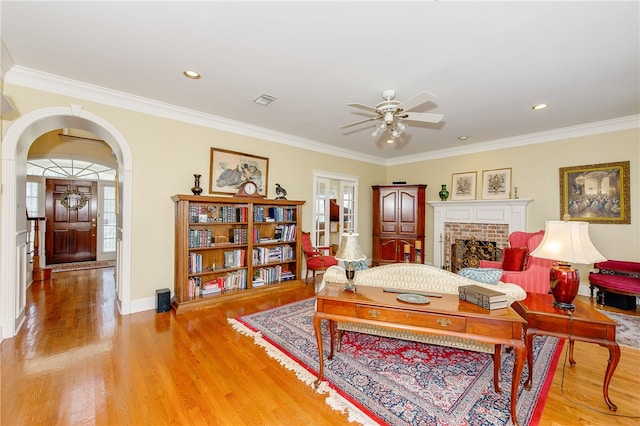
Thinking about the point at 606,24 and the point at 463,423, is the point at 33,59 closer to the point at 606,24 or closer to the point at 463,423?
the point at 463,423

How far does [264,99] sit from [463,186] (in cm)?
454

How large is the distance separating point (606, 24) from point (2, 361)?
5.67 metres

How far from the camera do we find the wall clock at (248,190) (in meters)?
4.31

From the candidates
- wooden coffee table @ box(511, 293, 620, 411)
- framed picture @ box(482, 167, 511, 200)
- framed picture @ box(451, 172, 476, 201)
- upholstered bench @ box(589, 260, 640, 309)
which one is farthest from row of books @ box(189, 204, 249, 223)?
upholstered bench @ box(589, 260, 640, 309)

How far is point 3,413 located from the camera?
1.74 metres

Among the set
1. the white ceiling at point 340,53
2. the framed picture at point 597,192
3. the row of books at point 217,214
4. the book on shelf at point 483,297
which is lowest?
the book on shelf at point 483,297

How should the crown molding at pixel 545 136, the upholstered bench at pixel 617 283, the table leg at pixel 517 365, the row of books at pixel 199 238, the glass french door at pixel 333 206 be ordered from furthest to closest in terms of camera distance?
1. the glass french door at pixel 333 206
2. the crown molding at pixel 545 136
3. the row of books at pixel 199 238
4. the upholstered bench at pixel 617 283
5. the table leg at pixel 517 365

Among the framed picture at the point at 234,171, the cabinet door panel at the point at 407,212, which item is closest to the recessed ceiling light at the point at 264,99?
the framed picture at the point at 234,171

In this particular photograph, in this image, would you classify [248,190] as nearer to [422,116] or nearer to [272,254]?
[272,254]

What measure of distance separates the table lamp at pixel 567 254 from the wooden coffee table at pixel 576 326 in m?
0.11

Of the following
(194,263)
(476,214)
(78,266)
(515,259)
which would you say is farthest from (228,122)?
(78,266)

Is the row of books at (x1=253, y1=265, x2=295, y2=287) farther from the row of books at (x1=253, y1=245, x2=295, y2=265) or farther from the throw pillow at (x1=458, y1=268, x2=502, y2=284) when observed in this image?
the throw pillow at (x1=458, y1=268, x2=502, y2=284)

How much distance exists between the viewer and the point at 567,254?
1958mm

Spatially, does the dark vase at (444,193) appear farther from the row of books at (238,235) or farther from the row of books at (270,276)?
the row of books at (238,235)
